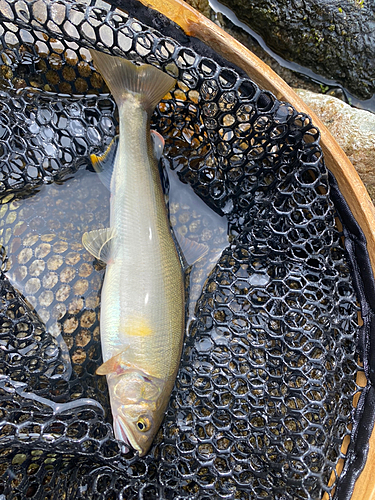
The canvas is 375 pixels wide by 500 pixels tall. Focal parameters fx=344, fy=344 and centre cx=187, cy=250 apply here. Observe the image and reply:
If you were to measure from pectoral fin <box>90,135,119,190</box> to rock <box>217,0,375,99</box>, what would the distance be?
70.0 inches

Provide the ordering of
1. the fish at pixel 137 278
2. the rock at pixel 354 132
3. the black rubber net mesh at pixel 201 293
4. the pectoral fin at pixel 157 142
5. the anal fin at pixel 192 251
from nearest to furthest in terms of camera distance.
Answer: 1. the black rubber net mesh at pixel 201 293
2. the fish at pixel 137 278
3. the pectoral fin at pixel 157 142
4. the anal fin at pixel 192 251
5. the rock at pixel 354 132

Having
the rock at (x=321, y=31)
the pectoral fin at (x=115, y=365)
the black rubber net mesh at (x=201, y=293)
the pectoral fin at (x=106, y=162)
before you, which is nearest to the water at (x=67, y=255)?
the black rubber net mesh at (x=201, y=293)

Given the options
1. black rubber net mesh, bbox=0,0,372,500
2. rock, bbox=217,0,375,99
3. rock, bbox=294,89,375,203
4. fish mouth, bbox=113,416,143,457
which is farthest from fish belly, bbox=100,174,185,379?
rock, bbox=217,0,375,99

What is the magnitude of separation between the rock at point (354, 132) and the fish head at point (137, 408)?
2249 mm

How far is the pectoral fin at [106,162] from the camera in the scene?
218 cm

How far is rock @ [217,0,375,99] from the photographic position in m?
2.79

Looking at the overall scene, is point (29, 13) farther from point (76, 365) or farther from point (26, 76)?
point (76, 365)

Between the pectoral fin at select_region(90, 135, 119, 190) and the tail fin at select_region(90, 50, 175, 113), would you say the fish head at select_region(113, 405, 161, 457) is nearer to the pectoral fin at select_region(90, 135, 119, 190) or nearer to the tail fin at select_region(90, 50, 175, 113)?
the pectoral fin at select_region(90, 135, 119, 190)

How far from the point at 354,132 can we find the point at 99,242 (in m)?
2.16

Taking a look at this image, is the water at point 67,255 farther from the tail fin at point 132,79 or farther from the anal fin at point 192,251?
the tail fin at point 132,79

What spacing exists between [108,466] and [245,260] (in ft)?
4.76

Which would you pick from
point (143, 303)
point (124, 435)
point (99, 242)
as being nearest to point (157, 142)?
point (99, 242)

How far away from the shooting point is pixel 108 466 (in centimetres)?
194

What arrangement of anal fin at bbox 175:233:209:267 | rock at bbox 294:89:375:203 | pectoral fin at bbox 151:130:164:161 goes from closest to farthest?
pectoral fin at bbox 151:130:164:161, anal fin at bbox 175:233:209:267, rock at bbox 294:89:375:203
